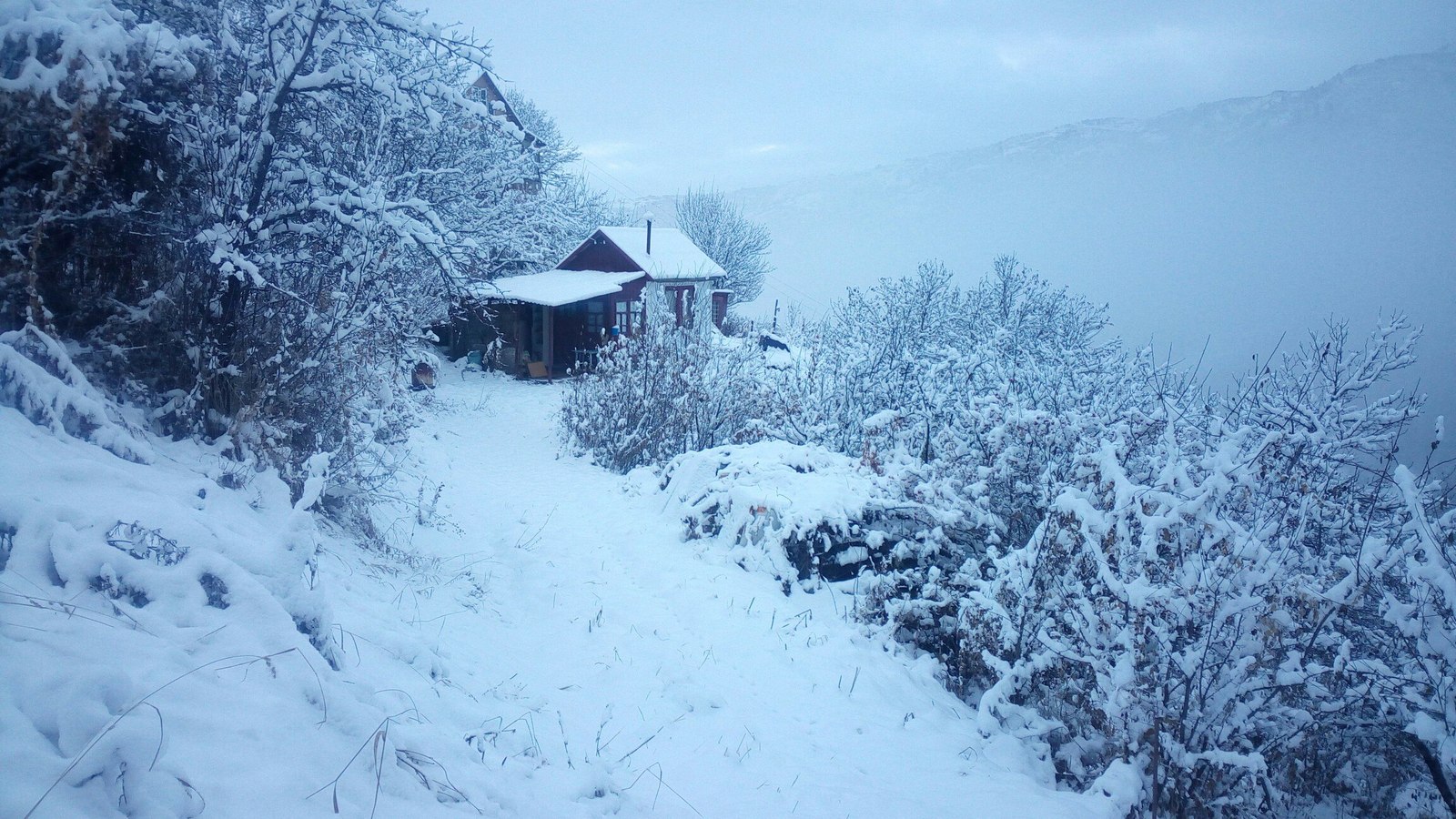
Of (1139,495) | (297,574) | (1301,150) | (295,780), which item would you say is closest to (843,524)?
(1139,495)

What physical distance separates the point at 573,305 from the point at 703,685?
63.4 ft

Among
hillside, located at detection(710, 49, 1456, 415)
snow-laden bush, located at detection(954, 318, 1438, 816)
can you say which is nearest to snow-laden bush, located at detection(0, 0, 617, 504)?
→ snow-laden bush, located at detection(954, 318, 1438, 816)

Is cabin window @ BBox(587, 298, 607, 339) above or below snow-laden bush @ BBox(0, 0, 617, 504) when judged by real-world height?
below

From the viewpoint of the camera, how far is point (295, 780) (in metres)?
2.13

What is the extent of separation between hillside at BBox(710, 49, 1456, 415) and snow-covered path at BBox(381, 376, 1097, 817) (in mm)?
21932

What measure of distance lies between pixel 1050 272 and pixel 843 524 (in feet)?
248

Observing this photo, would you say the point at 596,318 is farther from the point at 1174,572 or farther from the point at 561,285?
the point at 1174,572

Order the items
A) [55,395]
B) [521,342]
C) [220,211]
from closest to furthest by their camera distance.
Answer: [55,395] < [220,211] < [521,342]

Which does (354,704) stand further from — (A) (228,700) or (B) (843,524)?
(B) (843,524)

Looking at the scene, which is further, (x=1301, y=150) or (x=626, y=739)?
(x=1301, y=150)

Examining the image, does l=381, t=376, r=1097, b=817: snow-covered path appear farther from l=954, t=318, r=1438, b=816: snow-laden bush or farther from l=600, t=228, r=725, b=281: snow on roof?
l=600, t=228, r=725, b=281: snow on roof

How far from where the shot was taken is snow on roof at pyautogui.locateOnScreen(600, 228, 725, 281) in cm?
2469

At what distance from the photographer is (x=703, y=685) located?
4652mm

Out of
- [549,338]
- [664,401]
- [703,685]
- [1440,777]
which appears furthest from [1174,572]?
[549,338]
